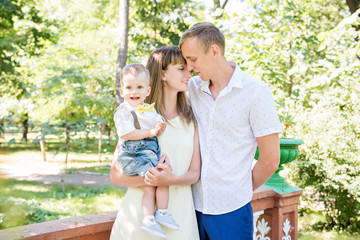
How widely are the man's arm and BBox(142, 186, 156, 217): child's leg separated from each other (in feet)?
2.11

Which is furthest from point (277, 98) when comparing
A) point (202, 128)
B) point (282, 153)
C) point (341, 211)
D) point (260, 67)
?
point (202, 128)

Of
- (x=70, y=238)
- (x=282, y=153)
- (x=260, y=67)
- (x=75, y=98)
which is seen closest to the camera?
(x=70, y=238)

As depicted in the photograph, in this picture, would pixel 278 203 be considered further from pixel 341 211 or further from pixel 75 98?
pixel 75 98

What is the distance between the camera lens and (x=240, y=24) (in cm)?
657

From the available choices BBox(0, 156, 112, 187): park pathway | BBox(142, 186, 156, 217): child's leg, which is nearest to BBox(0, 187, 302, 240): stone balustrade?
BBox(142, 186, 156, 217): child's leg

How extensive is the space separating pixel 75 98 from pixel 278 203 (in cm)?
689

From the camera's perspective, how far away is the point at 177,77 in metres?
2.05

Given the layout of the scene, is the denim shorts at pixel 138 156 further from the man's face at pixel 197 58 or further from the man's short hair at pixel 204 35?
the man's short hair at pixel 204 35

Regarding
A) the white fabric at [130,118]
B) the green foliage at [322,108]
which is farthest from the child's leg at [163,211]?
the green foliage at [322,108]

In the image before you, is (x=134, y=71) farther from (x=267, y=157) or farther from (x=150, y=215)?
(x=267, y=157)

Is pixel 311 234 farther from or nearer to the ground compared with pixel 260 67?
nearer to the ground

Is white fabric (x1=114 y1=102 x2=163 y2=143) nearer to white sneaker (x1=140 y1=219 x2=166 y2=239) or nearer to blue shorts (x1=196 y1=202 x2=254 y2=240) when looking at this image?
white sneaker (x1=140 y1=219 x2=166 y2=239)

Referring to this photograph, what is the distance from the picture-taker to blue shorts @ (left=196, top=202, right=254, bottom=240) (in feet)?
6.49

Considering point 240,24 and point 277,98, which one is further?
point 240,24
